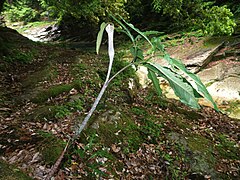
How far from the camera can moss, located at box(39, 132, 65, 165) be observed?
108 inches

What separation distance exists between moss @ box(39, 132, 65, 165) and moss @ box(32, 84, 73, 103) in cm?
152

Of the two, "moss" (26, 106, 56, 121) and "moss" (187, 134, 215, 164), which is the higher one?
"moss" (26, 106, 56, 121)

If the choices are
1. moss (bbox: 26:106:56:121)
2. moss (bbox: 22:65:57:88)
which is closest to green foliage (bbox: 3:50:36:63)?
moss (bbox: 22:65:57:88)

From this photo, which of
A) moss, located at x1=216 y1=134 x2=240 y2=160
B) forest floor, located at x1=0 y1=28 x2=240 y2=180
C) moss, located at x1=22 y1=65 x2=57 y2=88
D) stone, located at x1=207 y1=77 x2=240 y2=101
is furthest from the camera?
stone, located at x1=207 y1=77 x2=240 y2=101

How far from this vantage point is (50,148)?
113 inches

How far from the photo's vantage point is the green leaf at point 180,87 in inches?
68.2

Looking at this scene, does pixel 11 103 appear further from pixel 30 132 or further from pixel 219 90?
pixel 219 90

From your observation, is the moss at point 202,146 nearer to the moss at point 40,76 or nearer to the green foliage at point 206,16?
the green foliage at point 206,16

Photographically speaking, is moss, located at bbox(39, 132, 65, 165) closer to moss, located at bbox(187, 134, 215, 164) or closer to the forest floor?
the forest floor

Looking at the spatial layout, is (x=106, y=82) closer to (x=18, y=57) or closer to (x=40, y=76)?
(x=40, y=76)

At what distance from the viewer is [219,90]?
7.68 metres

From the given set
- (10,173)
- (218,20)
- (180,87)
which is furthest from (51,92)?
(218,20)

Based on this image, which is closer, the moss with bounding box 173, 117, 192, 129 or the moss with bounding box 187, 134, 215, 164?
the moss with bounding box 187, 134, 215, 164

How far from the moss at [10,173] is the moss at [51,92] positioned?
2179mm
